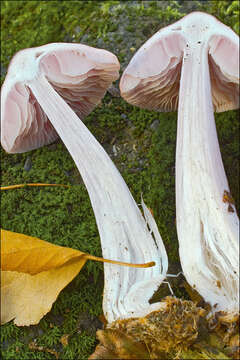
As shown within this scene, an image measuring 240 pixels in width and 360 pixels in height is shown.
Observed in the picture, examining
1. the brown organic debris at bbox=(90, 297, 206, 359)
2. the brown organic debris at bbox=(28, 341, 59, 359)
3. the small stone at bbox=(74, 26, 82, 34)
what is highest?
the small stone at bbox=(74, 26, 82, 34)

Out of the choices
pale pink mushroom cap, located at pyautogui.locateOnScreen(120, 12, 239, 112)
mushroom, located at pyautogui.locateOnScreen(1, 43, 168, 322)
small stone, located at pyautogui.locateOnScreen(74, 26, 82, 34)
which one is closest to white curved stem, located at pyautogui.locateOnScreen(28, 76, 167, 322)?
mushroom, located at pyautogui.locateOnScreen(1, 43, 168, 322)

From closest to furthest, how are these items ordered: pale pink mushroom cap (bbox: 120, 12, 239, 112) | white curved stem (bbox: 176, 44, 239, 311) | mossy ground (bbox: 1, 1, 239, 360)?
white curved stem (bbox: 176, 44, 239, 311), pale pink mushroom cap (bbox: 120, 12, 239, 112), mossy ground (bbox: 1, 1, 239, 360)

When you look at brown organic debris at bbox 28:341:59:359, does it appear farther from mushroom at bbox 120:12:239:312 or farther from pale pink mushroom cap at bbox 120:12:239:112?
pale pink mushroom cap at bbox 120:12:239:112

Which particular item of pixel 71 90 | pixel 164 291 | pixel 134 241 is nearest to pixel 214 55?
pixel 71 90

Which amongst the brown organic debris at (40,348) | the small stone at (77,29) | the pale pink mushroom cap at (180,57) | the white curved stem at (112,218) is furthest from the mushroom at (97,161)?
the small stone at (77,29)

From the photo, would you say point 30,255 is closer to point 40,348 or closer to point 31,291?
point 31,291

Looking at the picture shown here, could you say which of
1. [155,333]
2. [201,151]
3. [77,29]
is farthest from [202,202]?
[77,29]

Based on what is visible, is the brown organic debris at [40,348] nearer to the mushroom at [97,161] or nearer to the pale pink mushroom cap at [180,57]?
the mushroom at [97,161]
